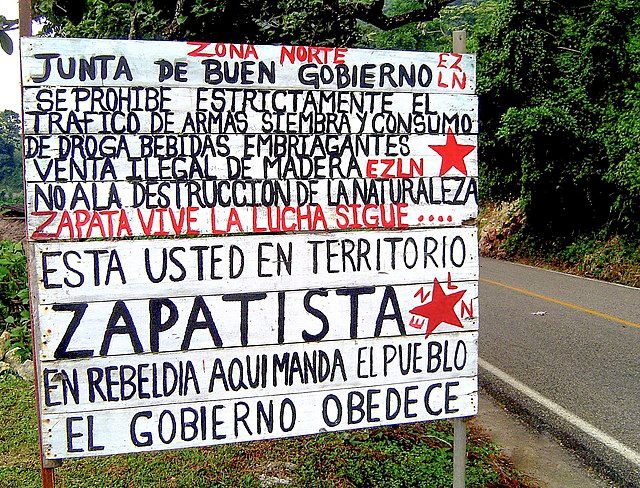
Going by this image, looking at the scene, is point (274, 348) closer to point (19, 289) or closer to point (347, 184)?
point (347, 184)

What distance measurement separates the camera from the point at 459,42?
125 inches

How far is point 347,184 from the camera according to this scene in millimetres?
A: 2953

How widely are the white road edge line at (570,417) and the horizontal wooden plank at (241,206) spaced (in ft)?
8.27

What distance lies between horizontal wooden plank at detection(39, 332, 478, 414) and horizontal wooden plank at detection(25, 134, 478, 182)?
747mm

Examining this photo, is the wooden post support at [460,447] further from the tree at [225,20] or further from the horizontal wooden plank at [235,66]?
the tree at [225,20]

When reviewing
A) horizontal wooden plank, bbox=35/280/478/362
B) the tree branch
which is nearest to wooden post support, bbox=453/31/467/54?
horizontal wooden plank, bbox=35/280/478/362

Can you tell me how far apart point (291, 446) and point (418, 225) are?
1989 millimetres

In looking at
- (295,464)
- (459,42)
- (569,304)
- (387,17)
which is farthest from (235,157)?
(569,304)

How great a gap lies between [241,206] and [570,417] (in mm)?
3633

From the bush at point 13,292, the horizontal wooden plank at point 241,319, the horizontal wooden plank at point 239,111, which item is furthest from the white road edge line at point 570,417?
the bush at point 13,292

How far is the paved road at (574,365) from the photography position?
4879 mm

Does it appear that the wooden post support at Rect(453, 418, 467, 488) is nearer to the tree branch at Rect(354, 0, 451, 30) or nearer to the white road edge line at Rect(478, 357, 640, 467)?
the white road edge line at Rect(478, 357, 640, 467)

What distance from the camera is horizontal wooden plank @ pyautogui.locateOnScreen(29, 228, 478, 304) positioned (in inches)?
107

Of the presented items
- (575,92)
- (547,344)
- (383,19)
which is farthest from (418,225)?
(575,92)
